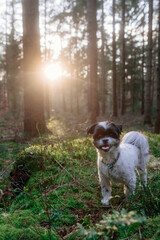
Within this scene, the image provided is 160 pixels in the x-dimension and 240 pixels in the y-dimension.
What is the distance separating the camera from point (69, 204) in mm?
3270

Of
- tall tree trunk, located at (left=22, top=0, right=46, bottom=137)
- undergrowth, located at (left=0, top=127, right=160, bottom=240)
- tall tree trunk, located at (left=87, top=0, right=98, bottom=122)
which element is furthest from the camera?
tall tree trunk, located at (left=87, top=0, right=98, bottom=122)

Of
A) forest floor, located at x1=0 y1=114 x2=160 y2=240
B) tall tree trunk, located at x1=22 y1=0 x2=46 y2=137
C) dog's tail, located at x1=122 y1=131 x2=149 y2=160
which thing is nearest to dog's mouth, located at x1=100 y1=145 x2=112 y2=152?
forest floor, located at x1=0 y1=114 x2=160 y2=240

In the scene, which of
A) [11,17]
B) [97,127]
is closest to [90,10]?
[97,127]

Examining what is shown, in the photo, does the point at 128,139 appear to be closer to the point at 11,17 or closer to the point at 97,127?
the point at 97,127

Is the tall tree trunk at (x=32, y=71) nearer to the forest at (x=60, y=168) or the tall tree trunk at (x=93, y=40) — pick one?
the forest at (x=60, y=168)

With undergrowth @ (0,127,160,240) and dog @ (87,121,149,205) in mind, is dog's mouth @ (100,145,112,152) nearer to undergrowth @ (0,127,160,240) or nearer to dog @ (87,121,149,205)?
dog @ (87,121,149,205)

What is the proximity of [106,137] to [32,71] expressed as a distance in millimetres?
7362

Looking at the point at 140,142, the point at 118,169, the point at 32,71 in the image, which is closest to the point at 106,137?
the point at 118,169

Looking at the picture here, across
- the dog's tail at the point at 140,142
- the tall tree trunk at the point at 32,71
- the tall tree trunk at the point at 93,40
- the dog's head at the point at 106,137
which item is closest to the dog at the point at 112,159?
the dog's head at the point at 106,137

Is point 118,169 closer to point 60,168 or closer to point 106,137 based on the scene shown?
point 106,137

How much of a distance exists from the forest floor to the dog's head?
72 centimetres

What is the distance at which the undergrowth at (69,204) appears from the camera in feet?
6.39

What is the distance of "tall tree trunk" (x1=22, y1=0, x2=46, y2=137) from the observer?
8836 mm

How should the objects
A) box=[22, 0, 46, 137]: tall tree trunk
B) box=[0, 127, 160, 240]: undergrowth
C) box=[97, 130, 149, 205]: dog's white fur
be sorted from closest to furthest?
box=[0, 127, 160, 240]: undergrowth < box=[97, 130, 149, 205]: dog's white fur < box=[22, 0, 46, 137]: tall tree trunk
